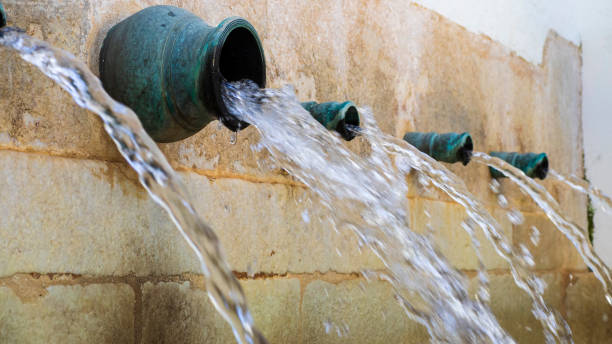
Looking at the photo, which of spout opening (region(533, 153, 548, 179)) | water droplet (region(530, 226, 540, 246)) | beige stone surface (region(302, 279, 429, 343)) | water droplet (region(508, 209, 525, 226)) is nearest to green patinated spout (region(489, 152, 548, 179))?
spout opening (region(533, 153, 548, 179))

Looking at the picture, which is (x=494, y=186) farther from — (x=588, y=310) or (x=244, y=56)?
(x=244, y=56)

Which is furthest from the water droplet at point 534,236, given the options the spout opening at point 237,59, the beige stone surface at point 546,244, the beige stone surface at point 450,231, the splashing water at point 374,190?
the spout opening at point 237,59

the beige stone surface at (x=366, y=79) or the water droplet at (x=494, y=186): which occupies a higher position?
the beige stone surface at (x=366, y=79)

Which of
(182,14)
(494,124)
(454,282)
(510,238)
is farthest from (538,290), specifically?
(182,14)

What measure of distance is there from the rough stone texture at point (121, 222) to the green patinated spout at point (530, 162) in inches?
49.8

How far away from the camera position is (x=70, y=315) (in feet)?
4.30

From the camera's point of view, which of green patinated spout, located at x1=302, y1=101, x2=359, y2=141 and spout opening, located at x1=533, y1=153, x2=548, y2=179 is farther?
spout opening, located at x1=533, y1=153, x2=548, y2=179

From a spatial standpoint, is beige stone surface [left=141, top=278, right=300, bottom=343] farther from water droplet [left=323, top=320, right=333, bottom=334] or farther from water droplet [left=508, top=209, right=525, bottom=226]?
water droplet [left=508, top=209, right=525, bottom=226]

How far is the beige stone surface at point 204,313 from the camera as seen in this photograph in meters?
1.48

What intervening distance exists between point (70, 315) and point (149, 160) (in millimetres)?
381

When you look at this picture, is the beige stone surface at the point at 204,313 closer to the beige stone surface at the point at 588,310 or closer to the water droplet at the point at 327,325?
the water droplet at the point at 327,325

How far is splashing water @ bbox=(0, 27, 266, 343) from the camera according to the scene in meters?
1.07

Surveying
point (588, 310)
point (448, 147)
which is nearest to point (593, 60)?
point (588, 310)

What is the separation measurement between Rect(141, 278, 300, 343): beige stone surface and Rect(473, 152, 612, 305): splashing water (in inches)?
35.4
